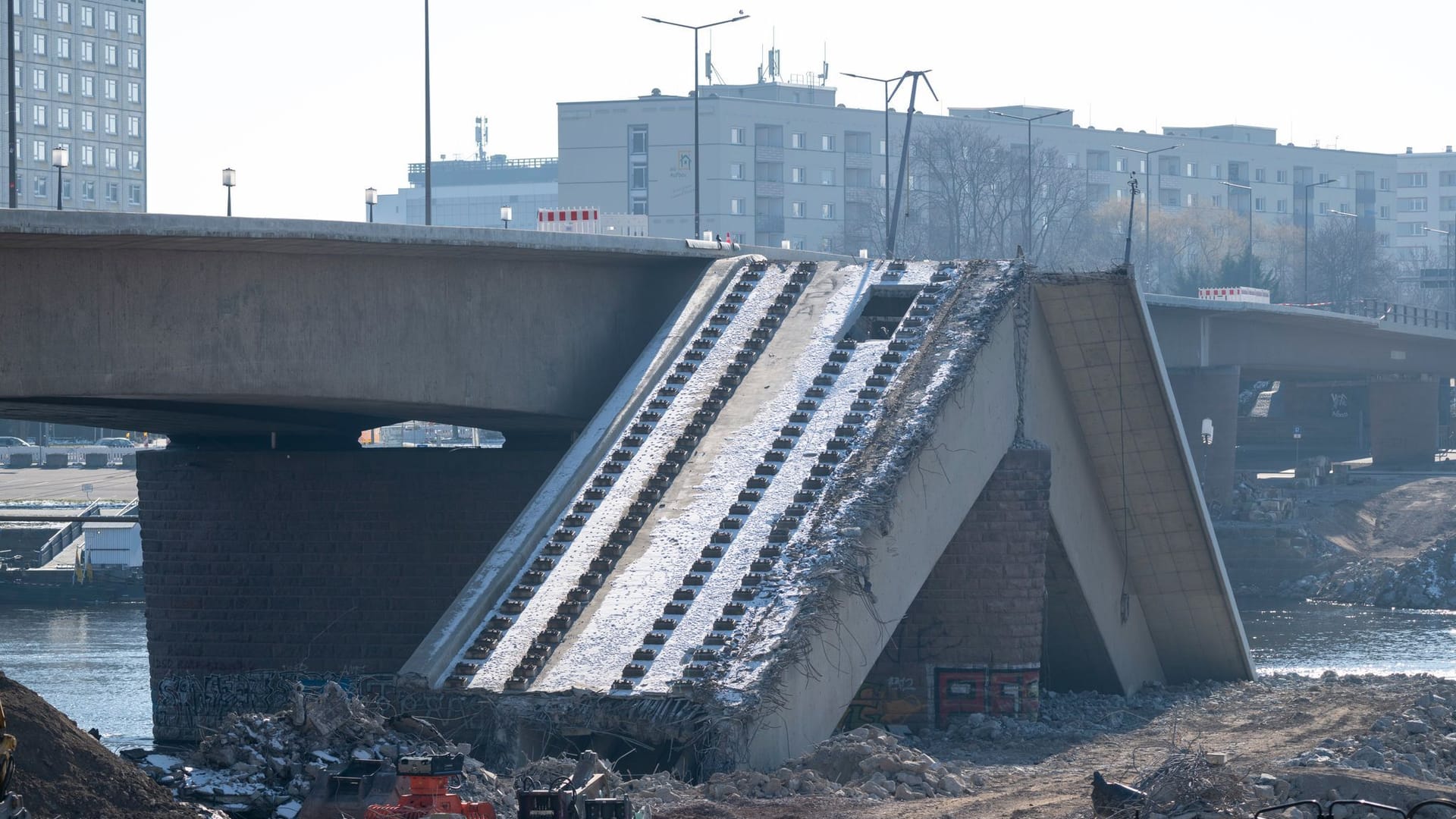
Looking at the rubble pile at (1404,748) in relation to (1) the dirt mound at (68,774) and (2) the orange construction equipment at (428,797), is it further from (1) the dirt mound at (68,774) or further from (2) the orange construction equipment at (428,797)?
(1) the dirt mound at (68,774)

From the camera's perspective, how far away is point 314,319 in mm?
27109

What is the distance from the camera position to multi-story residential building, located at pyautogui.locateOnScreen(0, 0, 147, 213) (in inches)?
5059

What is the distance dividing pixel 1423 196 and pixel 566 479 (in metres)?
179

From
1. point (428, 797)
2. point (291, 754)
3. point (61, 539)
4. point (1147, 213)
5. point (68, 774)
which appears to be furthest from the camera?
point (1147, 213)

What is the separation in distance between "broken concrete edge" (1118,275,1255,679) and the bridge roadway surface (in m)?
7.35

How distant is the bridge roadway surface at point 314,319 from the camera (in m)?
24.2

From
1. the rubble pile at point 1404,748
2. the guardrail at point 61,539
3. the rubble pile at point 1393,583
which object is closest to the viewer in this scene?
the rubble pile at point 1404,748

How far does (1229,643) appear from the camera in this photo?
1307 inches

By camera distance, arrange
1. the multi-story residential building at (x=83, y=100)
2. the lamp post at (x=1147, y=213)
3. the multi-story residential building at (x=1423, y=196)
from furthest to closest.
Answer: the multi-story residential building at (x=1423, y=196) → the multi-story residential building at (x=83, y=100) → the lamp post at (x=1147, y=213)

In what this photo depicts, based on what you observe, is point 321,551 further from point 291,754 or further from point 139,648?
point 139,648

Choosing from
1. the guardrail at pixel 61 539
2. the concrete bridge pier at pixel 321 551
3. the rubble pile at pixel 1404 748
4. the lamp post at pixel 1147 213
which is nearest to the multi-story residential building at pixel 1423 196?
the lamp post at pixel 1147 213

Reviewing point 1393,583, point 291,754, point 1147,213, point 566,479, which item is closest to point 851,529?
point 566,479

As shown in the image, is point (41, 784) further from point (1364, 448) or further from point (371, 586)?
point (1364, 448)

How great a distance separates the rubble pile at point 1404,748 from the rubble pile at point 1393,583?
35058 mm
